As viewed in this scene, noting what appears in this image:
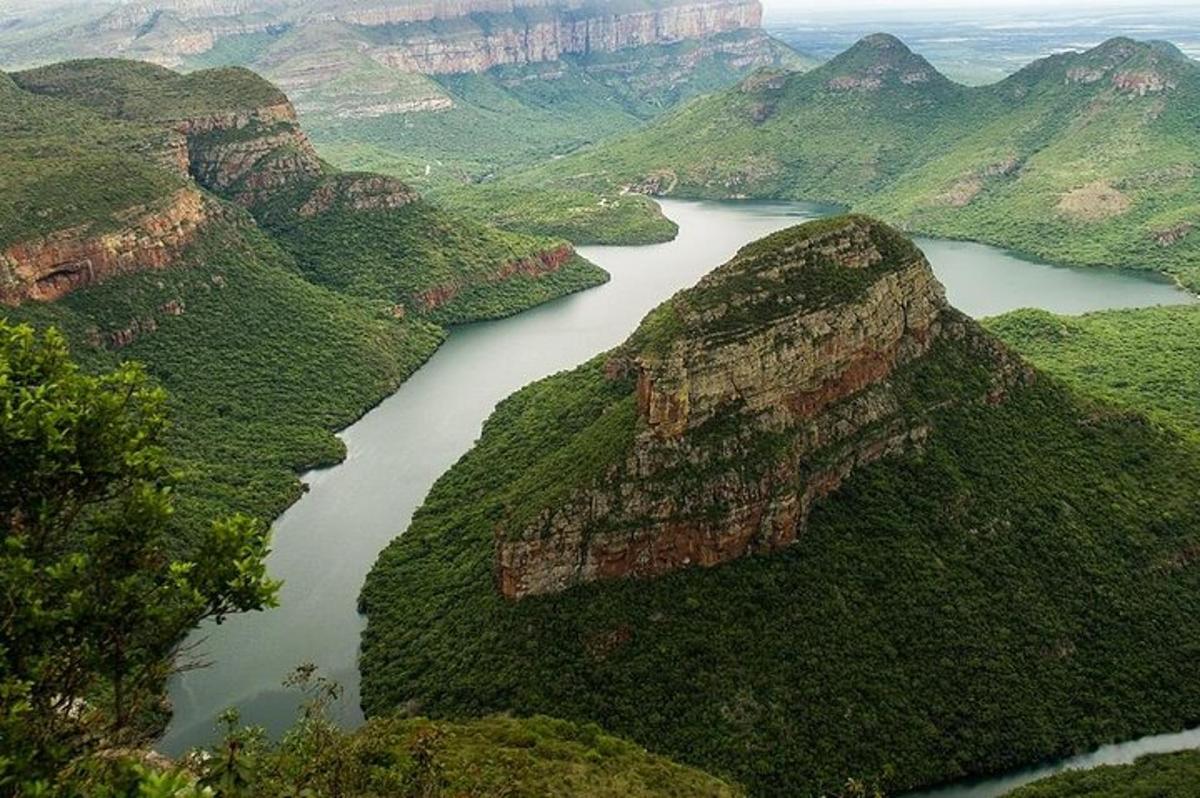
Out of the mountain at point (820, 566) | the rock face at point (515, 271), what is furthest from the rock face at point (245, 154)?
the mountain at point (820, 566)

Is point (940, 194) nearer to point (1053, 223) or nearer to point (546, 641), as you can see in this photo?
point (1053, 223)

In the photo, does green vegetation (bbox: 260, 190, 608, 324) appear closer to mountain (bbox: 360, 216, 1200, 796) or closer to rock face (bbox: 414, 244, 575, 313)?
rock face (bbox: 414, 244, 575, 313)

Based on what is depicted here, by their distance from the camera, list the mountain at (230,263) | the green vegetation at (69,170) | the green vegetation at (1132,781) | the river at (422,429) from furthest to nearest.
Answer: the green vegetation at (69,170) → the mountain at (230,263) → the river at (422,429) → the green vegetation at (1132,781)

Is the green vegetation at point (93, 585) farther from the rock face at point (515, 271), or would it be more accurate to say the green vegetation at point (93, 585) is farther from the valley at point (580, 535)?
the rock face at point (515, 271)

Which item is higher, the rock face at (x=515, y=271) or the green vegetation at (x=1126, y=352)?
the green vegetation at (x=1126, y=352)

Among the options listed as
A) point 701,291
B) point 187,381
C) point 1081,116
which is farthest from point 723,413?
point 1081,116

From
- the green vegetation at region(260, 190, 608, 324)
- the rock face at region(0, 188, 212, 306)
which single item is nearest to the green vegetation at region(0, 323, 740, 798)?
the rock face at region(0, 188, 212, 306)
